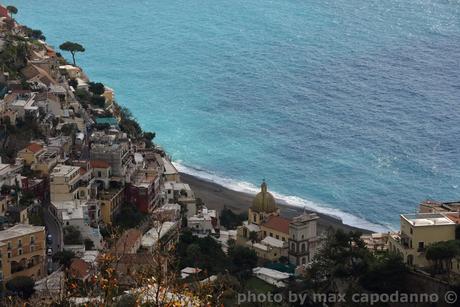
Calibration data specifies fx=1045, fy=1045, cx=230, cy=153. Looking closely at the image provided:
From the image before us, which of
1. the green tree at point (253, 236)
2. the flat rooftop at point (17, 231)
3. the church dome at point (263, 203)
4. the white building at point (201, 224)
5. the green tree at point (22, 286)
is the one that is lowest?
the green tree at point (22, 286)

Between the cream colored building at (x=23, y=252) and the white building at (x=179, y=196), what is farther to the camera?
the white building at (x=179, y=196)

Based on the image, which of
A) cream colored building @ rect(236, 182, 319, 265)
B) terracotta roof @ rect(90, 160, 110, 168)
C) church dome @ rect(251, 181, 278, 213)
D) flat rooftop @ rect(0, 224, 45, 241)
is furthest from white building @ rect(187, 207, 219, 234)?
flat rooftop @ rect(0, 224, 45, 241)

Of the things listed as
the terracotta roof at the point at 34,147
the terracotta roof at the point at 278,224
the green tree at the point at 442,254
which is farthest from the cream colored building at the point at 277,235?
the terracotta roof at the point at 34,147

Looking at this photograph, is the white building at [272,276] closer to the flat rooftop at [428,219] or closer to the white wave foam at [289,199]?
the flat rooftop at [428,219]

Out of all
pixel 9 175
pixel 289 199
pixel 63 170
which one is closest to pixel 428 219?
pixel 63 170

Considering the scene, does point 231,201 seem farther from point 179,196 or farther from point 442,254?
point 442,254

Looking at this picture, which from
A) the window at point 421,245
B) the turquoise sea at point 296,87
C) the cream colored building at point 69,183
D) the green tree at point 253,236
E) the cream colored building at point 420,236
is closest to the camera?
the cream colored building at point 420,236

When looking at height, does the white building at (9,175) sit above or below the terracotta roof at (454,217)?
above
